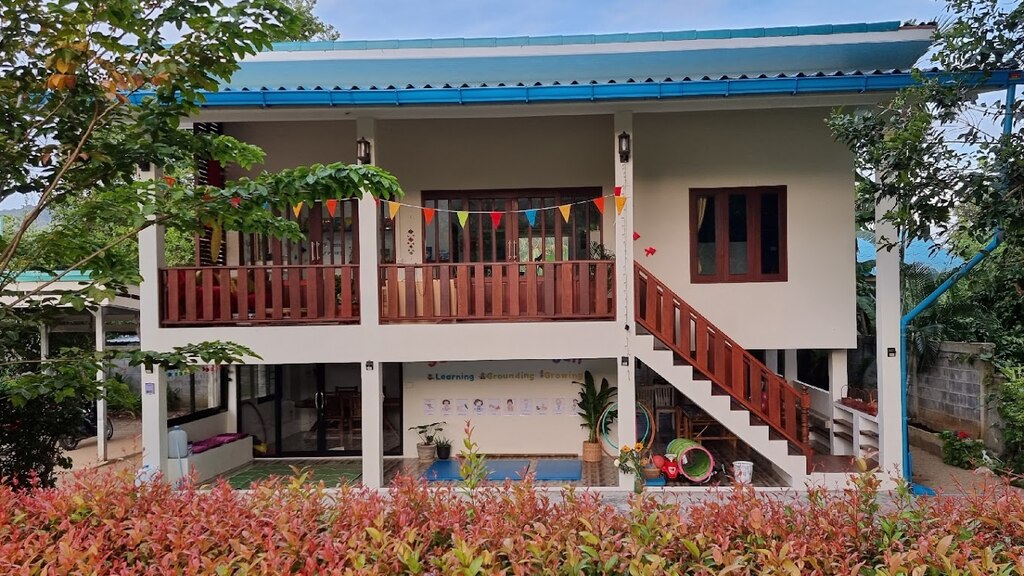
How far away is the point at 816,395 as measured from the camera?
31.6 ft

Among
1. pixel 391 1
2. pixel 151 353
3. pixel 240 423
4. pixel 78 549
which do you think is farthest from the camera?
pixel 391 1

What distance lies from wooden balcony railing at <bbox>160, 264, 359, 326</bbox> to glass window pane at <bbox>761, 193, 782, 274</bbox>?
575 centimetres

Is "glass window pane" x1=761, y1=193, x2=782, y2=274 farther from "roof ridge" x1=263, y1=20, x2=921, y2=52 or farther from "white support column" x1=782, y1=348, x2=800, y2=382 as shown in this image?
"roof ridge" x1=263, y1=20, x2=921, y2=52

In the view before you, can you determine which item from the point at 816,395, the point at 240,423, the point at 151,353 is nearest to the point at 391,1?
the point at 240,423

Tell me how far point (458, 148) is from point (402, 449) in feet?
15.7

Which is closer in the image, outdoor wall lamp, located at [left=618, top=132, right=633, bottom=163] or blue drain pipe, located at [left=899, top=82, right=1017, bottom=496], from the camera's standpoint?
blue drain pipe, located at [left=899, top=82, right=1017, bottom=496]

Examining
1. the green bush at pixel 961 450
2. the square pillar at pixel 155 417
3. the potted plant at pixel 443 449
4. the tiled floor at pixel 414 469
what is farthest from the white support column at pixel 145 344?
the green bush at pixel 961 450

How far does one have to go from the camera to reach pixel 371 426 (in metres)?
7.70

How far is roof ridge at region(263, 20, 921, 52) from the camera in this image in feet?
29.9

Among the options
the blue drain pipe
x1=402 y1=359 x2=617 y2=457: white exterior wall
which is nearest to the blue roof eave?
the blue drain pipe

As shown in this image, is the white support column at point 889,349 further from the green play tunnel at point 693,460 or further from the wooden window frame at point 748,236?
the green play tunnel at point 693,460

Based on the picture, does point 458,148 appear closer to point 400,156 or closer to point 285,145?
point 400,156

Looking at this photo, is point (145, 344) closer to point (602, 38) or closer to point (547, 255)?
point (547, 255)

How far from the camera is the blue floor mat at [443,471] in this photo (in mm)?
8484
